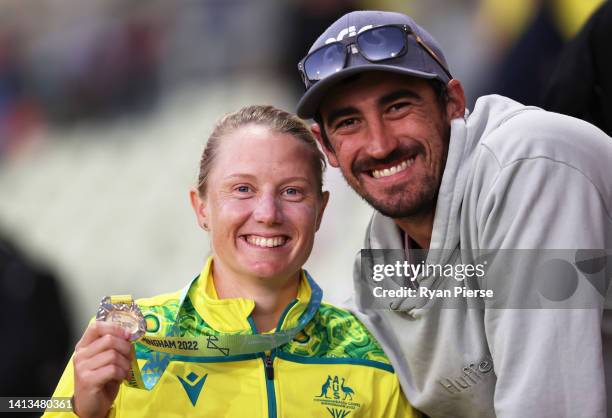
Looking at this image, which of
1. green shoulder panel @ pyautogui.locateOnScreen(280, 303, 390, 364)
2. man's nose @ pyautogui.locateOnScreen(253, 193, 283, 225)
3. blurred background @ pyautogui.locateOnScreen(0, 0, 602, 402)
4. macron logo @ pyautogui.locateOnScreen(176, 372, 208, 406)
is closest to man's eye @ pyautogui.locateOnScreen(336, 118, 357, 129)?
man's nose @ pyautogui.locateOnScreen(253, 193, 283, 225)

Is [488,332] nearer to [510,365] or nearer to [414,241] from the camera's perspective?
[510,365]

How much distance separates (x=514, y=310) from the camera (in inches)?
95.5

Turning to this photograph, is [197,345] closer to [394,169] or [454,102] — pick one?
[394,169]

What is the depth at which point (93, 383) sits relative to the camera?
246cm

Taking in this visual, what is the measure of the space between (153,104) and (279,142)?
13.5 feet

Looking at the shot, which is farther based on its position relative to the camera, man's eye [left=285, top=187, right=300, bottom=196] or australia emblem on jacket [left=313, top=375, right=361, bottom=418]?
man's eye [left=285, top=187, right=300, bottom=196]

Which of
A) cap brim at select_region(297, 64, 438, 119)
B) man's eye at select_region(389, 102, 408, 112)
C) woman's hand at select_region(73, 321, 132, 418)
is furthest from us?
man's eye at select_region(389, 102, 408, 112)

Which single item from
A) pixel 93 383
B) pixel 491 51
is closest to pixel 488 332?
pixel 93 383

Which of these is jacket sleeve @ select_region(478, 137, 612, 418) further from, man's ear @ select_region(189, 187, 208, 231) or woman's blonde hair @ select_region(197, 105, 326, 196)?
man's ear @ select_region(189, 187, 208, 231)

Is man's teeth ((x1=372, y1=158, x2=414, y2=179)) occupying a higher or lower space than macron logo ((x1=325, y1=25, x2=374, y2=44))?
lower

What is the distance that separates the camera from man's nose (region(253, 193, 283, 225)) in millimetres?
2770

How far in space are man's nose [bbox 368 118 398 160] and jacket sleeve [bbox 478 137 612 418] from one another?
42 cm

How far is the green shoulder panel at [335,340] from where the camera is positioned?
9.43ft

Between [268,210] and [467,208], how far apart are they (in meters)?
0.61
